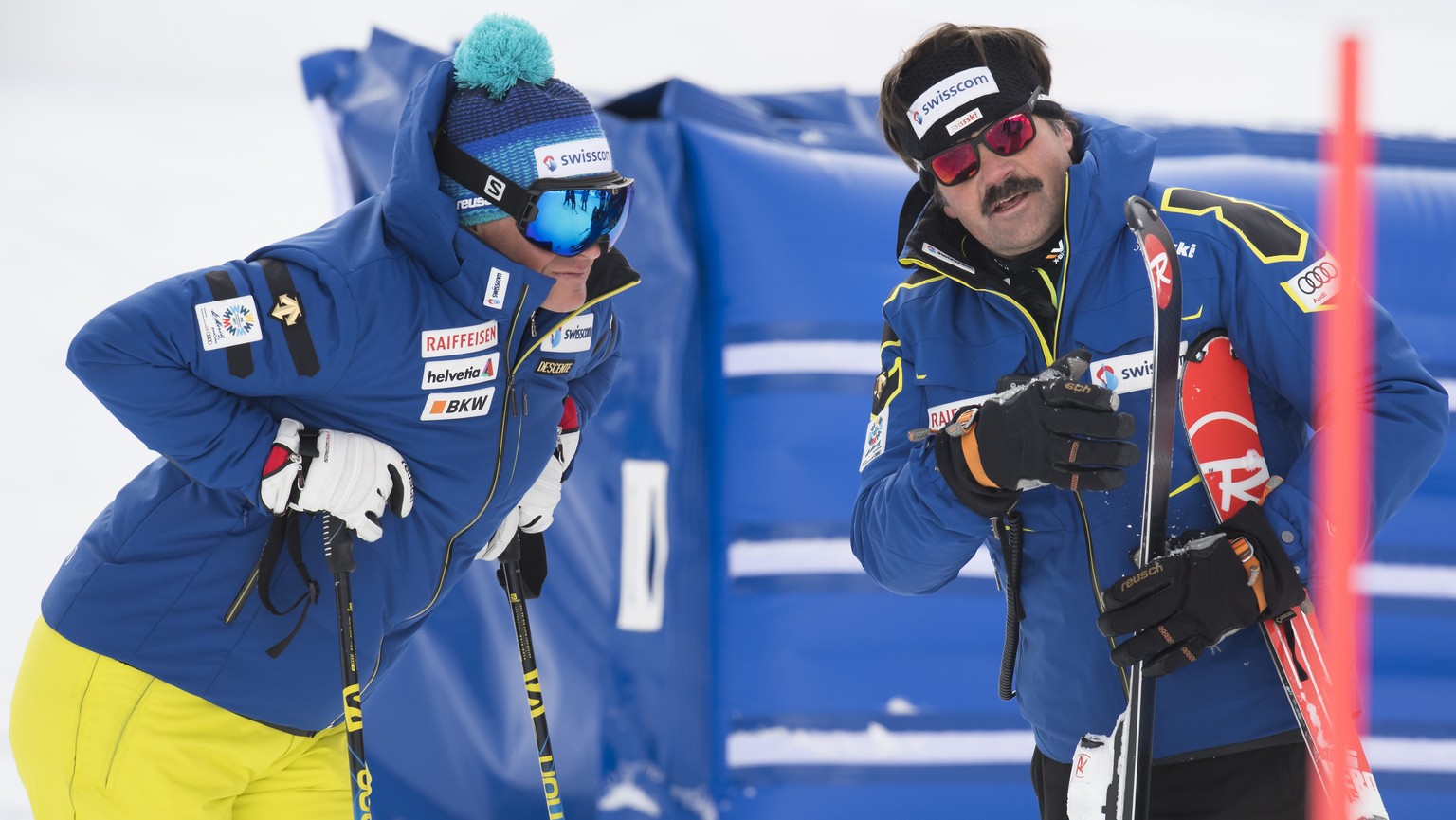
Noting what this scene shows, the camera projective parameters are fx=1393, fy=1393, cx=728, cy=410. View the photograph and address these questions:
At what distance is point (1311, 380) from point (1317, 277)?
0.45 ft

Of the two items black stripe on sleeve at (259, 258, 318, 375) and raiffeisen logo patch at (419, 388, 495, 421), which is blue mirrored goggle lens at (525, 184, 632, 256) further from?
black stripe on sleeve at (259, 258, 318, 375)

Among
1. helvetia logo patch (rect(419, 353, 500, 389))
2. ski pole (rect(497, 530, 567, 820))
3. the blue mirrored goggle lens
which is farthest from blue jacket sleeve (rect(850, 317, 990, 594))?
ski pole (rect(497, 530, 567, 820))

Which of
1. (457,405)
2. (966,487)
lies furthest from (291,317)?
(966,487)

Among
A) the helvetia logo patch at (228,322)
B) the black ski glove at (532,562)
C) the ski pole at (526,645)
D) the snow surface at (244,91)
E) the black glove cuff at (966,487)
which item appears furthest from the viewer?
the snow surface at (244,91)

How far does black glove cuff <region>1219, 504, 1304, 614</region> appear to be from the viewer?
5.80 feet

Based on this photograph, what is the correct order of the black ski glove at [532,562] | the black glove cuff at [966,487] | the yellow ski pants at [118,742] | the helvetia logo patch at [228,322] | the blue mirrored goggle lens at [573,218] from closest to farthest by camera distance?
the black glove cuff at [966,487]
the helvetia logo patch at [228,322]
the yellow ski pants at [118,742]
the blue mirrored goggle lens at [573,218]
the black ski glove at [532,562]

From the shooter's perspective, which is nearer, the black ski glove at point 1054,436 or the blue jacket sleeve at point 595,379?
the black ski glove at point 1054,436

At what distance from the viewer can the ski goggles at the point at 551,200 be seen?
2188mm

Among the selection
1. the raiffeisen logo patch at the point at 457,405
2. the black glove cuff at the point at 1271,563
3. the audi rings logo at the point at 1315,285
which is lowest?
the black glove cuff at the point at 1271,563

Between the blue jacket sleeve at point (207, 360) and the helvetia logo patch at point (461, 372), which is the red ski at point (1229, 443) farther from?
the blue jacket sleeve at point (207, 360)

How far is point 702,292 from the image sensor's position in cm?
376

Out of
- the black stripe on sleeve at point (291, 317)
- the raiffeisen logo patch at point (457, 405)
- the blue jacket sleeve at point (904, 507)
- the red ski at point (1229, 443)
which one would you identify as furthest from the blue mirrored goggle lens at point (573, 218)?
the red ski at point (1229, 443)

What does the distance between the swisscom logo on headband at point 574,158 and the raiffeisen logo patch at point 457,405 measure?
371 millimetres

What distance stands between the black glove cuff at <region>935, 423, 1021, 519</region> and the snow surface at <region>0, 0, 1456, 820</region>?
267 cm
